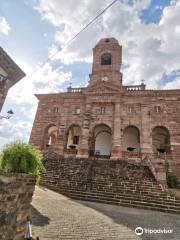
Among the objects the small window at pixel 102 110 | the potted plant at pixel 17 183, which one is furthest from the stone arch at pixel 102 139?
the potted plant at pixel 17 183

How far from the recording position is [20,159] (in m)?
4.66

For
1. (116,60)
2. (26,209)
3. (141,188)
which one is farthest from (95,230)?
(116,60)

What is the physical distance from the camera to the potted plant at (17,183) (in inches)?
151

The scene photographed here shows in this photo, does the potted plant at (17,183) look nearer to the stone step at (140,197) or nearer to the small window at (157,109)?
the stone step at (140,197)

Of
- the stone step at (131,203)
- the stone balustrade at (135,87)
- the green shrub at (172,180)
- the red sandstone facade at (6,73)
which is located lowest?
the stone step at (131,203)

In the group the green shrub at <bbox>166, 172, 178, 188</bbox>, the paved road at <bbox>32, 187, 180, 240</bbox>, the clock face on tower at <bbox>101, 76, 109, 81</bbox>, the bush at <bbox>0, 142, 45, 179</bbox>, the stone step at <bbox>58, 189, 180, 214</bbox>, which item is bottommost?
the paved road at <bbox>32, 187, 180, 240</bbox>

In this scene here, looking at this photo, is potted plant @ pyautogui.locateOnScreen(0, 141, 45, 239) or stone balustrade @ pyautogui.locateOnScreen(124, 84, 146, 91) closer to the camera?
potted plant @ pyautogui.locateOnScreen(0, 141, 45, 239)

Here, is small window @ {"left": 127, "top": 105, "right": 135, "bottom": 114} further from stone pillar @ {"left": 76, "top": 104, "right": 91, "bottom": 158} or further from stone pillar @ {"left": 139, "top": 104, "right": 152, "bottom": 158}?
stone pillar @ {"left": 76, "top": 104, "right": 91, "bottom": 158}

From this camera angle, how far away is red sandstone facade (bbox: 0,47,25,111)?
830 centimetres

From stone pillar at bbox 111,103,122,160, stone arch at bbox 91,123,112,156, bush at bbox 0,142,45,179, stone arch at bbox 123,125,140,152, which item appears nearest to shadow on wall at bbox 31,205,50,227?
bush at bbox 0,142,45,179

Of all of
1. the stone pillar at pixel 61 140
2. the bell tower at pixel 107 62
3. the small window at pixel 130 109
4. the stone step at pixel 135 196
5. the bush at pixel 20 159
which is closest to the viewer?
the bush at pixel 20 159

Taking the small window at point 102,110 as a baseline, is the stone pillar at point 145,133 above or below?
below

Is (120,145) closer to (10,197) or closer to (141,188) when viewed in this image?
(141,188)

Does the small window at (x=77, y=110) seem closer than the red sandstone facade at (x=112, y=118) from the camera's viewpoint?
No
